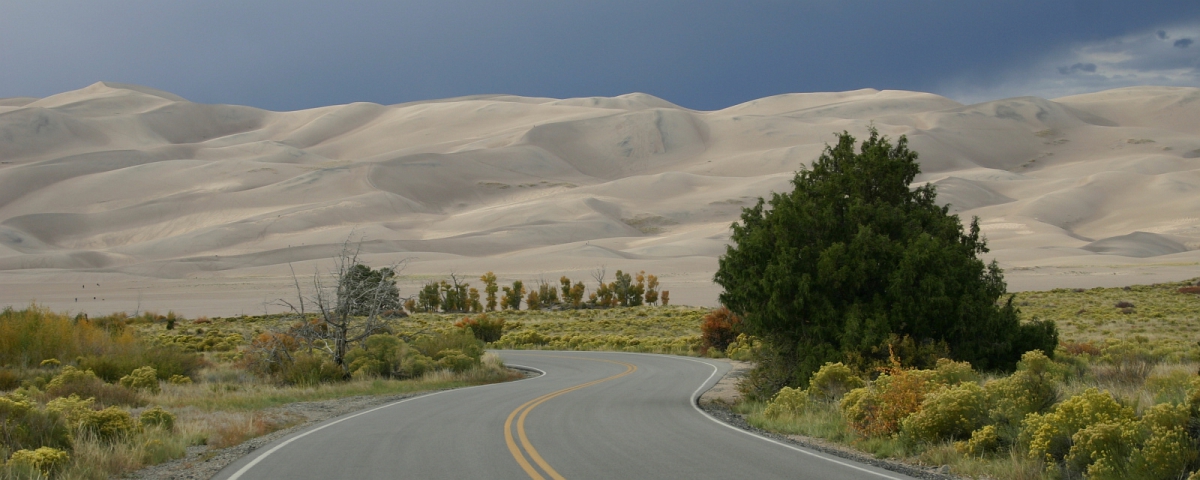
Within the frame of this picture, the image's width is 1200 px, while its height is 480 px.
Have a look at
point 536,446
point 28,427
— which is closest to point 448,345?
point 536,446

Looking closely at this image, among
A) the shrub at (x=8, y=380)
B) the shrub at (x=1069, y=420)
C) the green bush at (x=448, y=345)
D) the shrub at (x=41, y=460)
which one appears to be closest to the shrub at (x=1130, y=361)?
the shrub at (x=1069, y=420)

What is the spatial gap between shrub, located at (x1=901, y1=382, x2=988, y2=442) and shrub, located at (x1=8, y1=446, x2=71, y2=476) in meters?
9.08

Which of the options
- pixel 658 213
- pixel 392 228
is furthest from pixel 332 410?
pixel 658 213

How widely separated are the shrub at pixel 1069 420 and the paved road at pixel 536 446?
1343mm

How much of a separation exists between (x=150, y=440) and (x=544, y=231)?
120 metres

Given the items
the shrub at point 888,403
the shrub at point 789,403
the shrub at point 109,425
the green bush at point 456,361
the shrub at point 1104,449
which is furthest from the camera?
the green bush at point 456,361

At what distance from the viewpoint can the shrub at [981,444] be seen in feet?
29.3

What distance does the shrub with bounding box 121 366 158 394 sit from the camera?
17.1m

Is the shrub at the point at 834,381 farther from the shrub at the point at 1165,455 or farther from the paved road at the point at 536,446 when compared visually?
the shrub at the point at 1165,455

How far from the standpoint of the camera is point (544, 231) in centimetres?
13038

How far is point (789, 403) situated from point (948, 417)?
3.65m

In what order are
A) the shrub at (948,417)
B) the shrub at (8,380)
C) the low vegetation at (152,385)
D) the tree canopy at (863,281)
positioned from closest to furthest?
the low vegetation at (152,385), the shrub at (948,417), the tree canopy at (863,281), the shrub at (8,380)

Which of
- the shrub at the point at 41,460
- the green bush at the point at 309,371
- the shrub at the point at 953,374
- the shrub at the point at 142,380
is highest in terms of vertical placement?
the shrub at the point at 953,374

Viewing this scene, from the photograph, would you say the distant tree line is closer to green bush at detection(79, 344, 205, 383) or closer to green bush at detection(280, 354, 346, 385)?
green bush at detection(79, 344, 205, 383)
